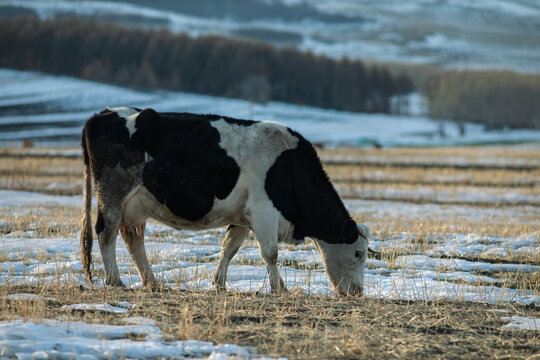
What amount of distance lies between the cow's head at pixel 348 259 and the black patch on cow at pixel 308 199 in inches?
0.6

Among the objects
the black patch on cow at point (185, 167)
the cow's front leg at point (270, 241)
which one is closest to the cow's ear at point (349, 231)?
the cow's front leg at point (270, 241)

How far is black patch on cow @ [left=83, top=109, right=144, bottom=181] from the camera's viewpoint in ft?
27.2

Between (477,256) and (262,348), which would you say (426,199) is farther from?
(262,348)

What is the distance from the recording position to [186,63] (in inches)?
4806

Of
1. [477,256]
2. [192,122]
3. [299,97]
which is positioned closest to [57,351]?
[192,122]

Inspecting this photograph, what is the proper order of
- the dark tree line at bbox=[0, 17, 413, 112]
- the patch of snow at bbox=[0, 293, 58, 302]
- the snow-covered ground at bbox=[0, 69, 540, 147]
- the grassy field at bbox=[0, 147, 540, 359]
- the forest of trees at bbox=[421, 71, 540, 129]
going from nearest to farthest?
the grassy field at bbox=[0, 147, 540, 359]
the patch of snow at bbox=[0, 293, 58, 302]
the snow-covered ground at bbox=[0, 69, 540, 147]
the dark tree line at bbox=[0, 17, 413, 112]
the forest of trees at bbox=[421, 71, 540, 129]

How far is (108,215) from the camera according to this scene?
326 inches

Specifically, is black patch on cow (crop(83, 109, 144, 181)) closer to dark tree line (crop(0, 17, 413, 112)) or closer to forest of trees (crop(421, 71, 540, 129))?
dark tree line (crop(0, 17, 413, 112))

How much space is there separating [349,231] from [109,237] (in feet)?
9.77

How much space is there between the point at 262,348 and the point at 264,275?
381 cm

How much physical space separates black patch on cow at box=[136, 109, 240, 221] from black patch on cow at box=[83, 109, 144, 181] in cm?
13

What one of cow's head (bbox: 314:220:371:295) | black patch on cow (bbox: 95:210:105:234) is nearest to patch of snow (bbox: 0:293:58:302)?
black patch on cow (bbox: 95:210:105:234)

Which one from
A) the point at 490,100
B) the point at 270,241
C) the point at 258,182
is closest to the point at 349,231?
the point at 270,241

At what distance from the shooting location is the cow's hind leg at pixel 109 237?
8281mm
